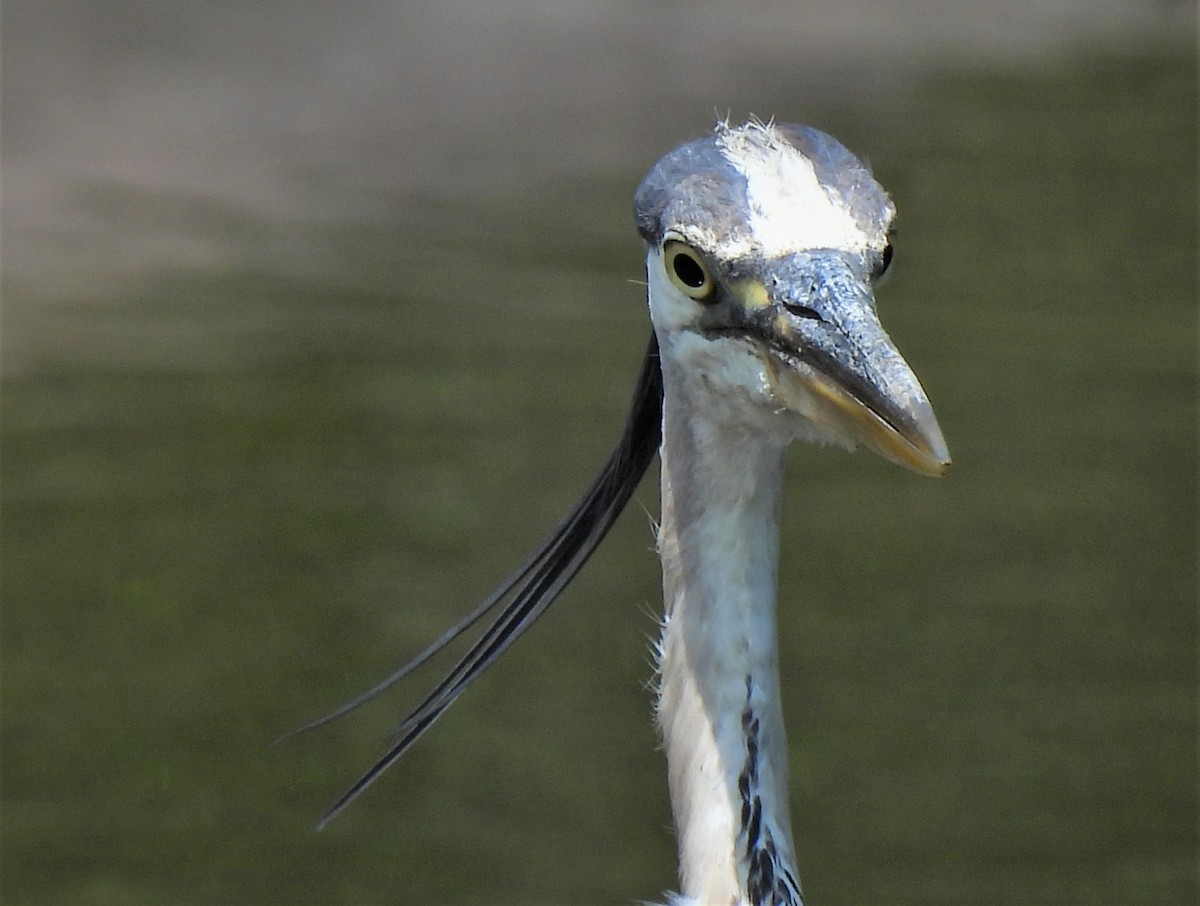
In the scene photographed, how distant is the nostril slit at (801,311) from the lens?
212cm

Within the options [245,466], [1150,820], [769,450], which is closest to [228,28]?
[245,466]

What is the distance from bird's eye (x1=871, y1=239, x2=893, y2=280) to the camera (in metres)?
2.22

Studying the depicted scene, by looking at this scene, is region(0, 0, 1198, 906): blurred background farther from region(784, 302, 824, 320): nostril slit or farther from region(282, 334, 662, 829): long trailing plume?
region(784, 302, 824, 320): nostril slit

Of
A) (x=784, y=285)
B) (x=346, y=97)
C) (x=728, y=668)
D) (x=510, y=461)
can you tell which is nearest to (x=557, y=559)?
(x=728, y=668)

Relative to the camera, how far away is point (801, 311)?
213 centimetres

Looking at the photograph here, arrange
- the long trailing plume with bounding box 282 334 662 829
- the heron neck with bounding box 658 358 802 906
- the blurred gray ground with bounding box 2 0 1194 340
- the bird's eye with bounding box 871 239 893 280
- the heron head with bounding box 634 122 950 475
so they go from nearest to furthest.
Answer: the heron head with bounding box 634 122 950 475 → the bird's eye with bounding box 871 239 893 280 → the heron neck with bounding box 658 358 802 906 → the long trailing plume with bounding box 282 334 662 829 → the blurred gray ground with bounding box 2 0 1194 340

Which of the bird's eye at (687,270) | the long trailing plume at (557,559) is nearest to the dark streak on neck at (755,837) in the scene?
the long trailing plume at (557,559)

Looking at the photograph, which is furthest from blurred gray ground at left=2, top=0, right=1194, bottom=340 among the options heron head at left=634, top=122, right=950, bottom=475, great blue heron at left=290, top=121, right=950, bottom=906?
heron head at left=634, top=122, right=950, bottom=475

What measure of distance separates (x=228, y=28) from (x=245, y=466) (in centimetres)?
353

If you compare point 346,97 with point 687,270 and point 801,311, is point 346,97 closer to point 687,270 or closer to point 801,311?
point 687,270

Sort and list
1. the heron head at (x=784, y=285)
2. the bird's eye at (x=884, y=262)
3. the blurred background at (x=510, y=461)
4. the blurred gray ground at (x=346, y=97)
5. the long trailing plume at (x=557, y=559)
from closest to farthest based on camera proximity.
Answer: the heron head at (x=784, y=285) → the bird's eye at (x=884, y=262) → the long trailing plume at (x=557, y=559) → the blurred background at (x=510, y=461) → the blurred gray ground at (x=346, y=97)

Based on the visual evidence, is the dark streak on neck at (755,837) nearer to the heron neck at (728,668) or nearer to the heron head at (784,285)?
the heron neck at (728,668)

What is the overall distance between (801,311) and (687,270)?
0.20 metres

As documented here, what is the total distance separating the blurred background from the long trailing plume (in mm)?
86
